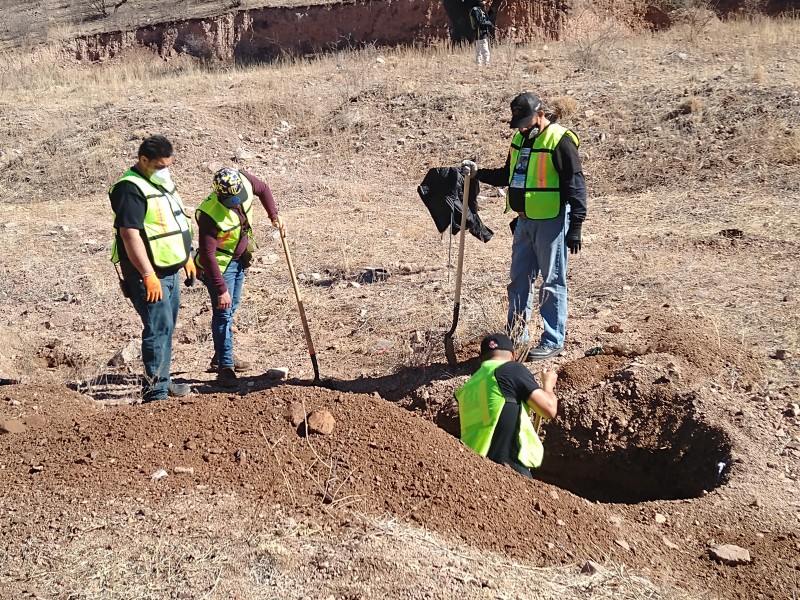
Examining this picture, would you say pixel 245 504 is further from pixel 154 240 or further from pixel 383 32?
pixel 383 32

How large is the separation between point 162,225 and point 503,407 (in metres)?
2.25

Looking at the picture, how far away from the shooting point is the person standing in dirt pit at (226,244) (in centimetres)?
511

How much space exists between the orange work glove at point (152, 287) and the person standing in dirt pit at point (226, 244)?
0.51 m

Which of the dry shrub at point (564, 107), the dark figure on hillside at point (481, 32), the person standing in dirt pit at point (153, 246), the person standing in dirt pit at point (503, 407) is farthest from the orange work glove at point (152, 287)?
the dark figure on hillside at point (481, 32)

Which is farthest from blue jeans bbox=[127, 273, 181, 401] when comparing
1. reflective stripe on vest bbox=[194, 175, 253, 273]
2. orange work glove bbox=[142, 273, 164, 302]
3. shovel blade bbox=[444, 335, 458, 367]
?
shovel blade bbox=[444, 335, 458, 367]

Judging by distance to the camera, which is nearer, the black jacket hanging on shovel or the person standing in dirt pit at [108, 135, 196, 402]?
the person standing in dirt pit at [108, 135, 196, 402]

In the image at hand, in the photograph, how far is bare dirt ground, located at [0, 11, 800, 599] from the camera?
336 cm

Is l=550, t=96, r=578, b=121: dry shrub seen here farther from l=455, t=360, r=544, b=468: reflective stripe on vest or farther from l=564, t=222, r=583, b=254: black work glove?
l=455, t=360, r=544, b=468: reflective stripe on vest

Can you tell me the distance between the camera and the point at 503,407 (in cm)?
405

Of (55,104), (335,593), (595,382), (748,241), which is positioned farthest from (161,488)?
(55,104)

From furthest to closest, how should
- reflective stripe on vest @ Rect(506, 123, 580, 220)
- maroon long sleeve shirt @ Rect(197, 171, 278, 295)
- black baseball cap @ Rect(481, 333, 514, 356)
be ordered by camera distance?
1. maroon long sleeve shirt @ Rect(197, 171, 278, 295)
2. reflective stripe on vest @ Rect(506, 123, 580, 220)
3. black baseball cap @ Rect(481, 333, 514, 356)

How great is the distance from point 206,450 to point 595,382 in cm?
256

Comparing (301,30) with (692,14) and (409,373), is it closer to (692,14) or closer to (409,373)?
(692,14)

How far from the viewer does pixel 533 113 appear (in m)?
4.94
